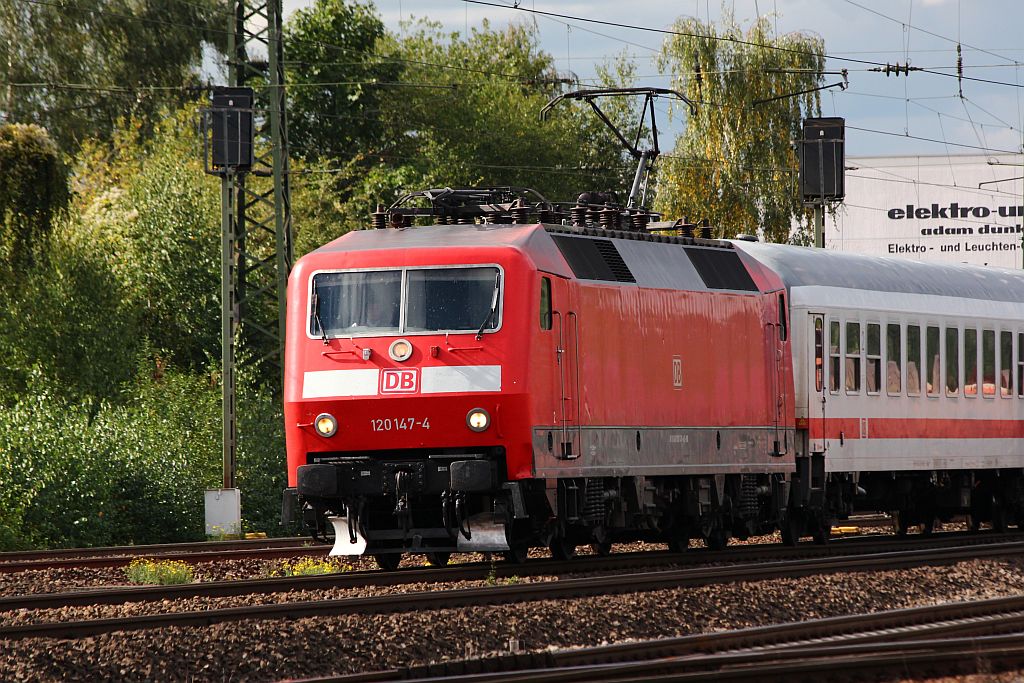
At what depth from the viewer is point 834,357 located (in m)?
21.5

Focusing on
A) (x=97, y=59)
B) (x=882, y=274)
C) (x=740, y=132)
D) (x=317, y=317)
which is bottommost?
(x=317, y=317)

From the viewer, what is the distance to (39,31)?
5669 centimetres

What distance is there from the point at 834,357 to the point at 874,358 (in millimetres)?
927

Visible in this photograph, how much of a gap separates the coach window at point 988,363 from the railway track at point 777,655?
11.3m

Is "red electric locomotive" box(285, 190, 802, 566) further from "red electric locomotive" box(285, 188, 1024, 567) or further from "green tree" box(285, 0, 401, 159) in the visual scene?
"green tree" box(285, 0, 401, 159)

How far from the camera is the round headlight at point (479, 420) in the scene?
51.3ft

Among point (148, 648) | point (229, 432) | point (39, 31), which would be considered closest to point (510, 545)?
point (148, 648)

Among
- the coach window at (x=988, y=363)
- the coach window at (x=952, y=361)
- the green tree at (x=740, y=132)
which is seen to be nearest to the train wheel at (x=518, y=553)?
the coach window at (x=952, y=361)

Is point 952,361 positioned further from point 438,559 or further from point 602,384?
point 438,559

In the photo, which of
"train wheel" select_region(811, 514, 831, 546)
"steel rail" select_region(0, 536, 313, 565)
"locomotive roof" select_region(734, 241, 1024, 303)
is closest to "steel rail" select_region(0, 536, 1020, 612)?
"train wheel" select_region(811, 514, 831, 546)

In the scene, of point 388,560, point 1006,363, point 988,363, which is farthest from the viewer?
point 1006,363

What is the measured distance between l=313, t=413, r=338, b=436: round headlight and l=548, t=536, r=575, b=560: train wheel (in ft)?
9.54

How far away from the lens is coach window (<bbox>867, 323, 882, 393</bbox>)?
72.3 feet

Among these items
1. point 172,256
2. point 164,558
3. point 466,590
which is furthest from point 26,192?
point 466,590
